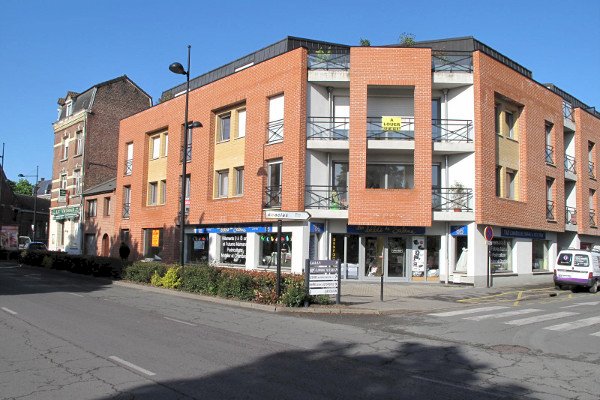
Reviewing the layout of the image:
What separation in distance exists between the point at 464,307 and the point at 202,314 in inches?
310

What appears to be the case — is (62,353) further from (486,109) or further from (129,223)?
(129,223)

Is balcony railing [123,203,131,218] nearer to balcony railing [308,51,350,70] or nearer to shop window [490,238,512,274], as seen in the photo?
balcony railing [308,51,350,70]

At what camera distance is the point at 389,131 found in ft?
74.0

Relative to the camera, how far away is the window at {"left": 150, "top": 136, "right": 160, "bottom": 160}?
104 ft

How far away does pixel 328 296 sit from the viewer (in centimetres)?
1498

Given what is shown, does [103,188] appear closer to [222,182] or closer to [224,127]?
[222,182]

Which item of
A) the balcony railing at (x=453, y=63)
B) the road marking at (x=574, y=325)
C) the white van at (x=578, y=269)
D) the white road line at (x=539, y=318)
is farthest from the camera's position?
the balcony railing at (x=453, y=63)

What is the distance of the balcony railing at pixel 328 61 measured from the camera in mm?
22891

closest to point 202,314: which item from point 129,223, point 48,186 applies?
point 129,223

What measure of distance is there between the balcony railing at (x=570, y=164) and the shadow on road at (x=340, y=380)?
25.8 metres

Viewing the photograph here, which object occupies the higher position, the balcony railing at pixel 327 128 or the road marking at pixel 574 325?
the balcony railing at pixel 327 128

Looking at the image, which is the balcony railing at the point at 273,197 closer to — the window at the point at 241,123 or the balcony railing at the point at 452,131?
the window at the point at 241,123

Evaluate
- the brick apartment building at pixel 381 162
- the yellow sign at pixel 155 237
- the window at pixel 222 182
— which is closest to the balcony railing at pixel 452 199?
the brick apartment building at pixel 381 162

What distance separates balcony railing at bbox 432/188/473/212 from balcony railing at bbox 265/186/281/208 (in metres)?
6.86
